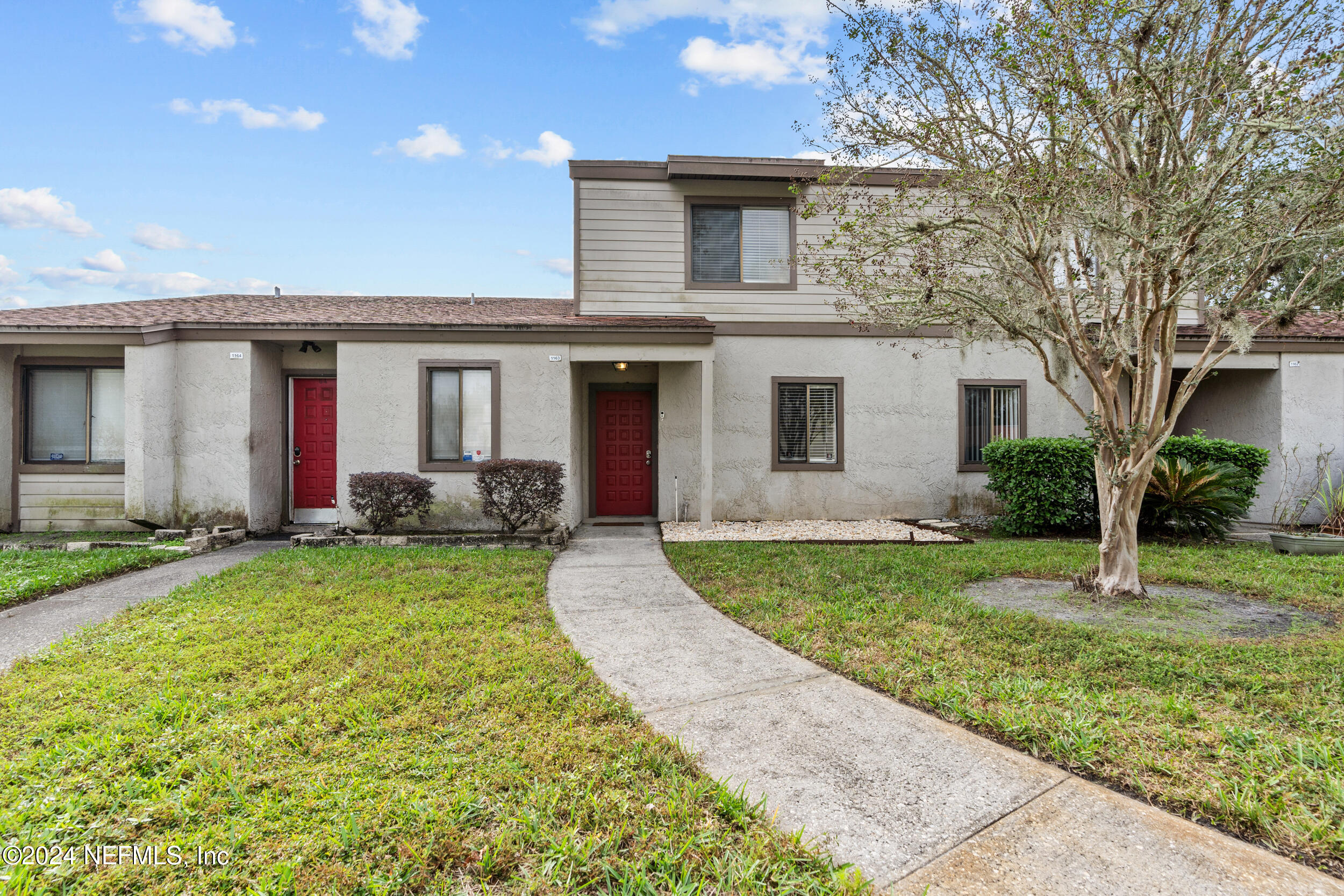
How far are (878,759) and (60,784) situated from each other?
3.39 metres

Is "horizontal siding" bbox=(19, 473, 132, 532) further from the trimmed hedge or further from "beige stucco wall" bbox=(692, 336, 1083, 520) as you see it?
the trimmed hedge

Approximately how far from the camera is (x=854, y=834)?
228 cm

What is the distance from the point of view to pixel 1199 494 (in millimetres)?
8250

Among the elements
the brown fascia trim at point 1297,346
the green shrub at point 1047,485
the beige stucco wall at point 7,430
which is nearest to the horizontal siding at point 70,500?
the beige stucco wall at point 7,430

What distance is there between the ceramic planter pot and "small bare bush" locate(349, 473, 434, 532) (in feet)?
36.0

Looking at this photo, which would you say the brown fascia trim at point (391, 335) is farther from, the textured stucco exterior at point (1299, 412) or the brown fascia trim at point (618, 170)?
the textured stucco exterior at point (1299, 412)

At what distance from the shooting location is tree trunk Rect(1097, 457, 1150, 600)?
5.56 m

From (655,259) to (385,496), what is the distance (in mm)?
5616

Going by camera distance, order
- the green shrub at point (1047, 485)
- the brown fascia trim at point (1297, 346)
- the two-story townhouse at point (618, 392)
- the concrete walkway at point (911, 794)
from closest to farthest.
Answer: the concrete walkway at point (911, 794) → the green shrub at point (1047, 485) → the two-story townhouse at point (618, 392) → the brown fascia trim at point (1297, 346)

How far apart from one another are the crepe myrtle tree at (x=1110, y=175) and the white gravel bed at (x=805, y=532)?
3328 millimetres

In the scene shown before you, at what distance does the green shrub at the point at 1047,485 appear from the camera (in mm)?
9008

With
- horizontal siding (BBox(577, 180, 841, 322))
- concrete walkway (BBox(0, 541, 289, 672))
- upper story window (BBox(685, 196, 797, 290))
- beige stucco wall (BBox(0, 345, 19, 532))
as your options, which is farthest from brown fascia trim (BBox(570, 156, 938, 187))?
beige stucco wall (BBox(0, 345, 19, 532))

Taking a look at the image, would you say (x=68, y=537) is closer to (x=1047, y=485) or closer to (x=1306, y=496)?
(x=1047, y=485)

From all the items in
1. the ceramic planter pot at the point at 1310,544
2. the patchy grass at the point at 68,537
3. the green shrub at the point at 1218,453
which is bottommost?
the patchy grass at the point at 68,537
